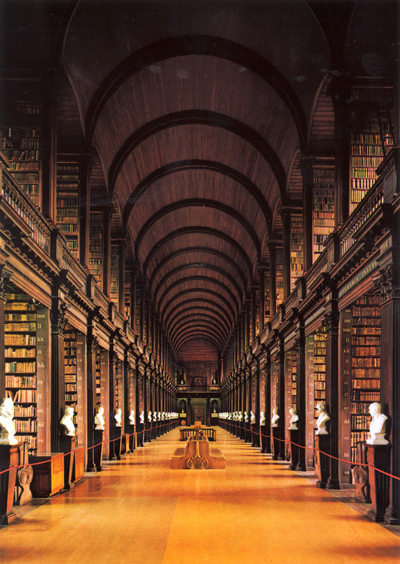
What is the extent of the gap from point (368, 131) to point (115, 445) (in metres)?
10.9

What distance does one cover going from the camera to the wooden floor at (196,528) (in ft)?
18.4

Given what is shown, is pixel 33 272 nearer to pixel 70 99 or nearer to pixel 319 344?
pixel 70 99

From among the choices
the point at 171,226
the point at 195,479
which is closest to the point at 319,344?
the point at 195,479

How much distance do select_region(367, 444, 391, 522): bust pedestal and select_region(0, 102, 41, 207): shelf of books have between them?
6948 mm

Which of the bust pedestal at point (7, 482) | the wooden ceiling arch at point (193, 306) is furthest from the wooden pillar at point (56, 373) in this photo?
the wooden ceiling arch at point (193, 306)

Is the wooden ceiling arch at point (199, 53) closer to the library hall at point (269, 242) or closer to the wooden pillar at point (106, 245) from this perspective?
the library hall at point (269, 242)

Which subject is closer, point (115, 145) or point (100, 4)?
point (100, 4)

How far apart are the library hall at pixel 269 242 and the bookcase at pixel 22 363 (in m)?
0.04

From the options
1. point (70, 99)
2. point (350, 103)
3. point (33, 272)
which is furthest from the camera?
point (70, 99)

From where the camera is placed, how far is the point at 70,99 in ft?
42.4

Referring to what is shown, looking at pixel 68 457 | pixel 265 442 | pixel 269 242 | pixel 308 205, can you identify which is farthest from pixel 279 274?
pixel 68 457

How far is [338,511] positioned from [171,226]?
63.8 feet

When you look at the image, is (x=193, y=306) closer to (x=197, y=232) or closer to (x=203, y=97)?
(x=197, y=232)

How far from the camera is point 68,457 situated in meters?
10.8
